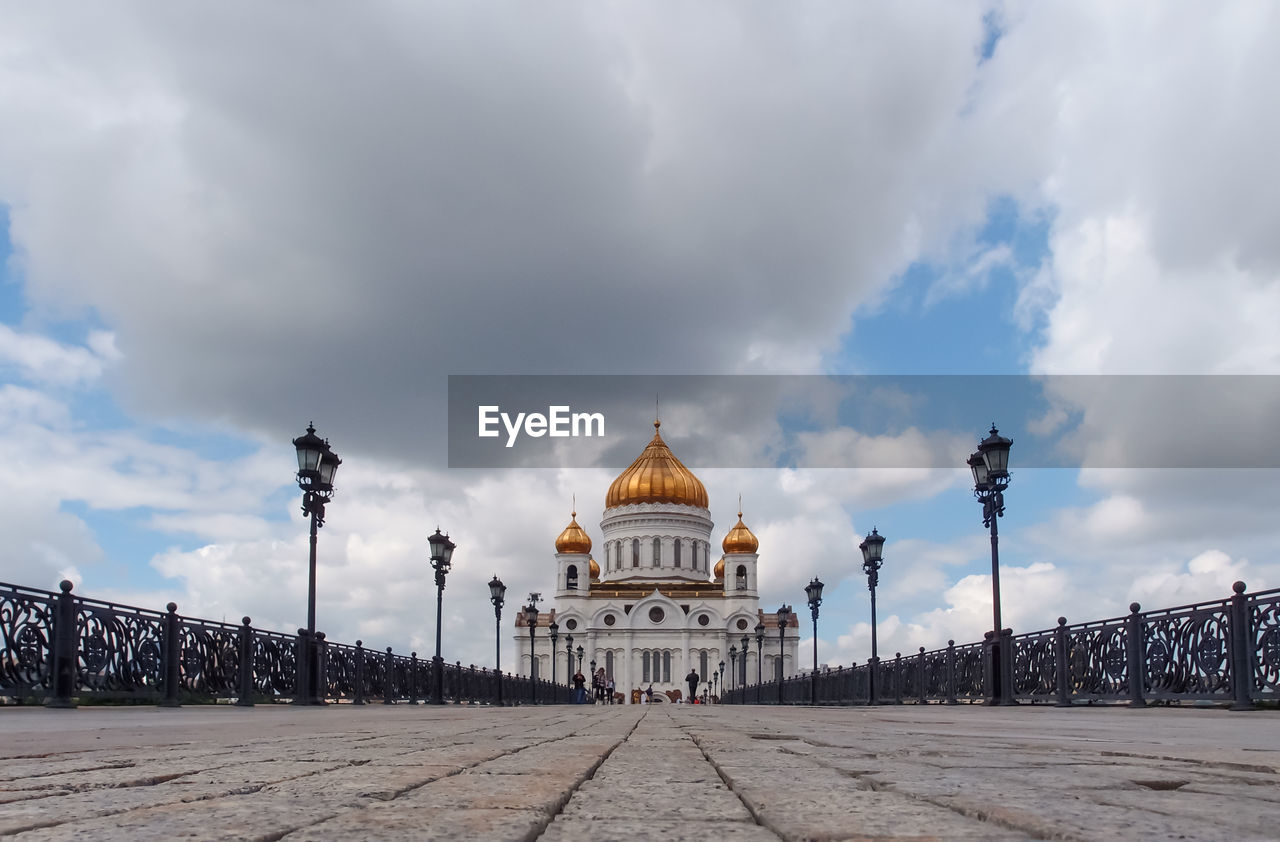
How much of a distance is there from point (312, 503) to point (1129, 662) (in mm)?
12248

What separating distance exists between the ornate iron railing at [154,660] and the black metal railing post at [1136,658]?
11.9 m

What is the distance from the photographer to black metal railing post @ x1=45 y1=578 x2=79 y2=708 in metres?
11.4

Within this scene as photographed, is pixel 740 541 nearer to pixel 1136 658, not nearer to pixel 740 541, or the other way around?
pixel 740 541

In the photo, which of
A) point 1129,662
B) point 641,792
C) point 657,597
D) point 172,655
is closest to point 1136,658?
point 1129,662

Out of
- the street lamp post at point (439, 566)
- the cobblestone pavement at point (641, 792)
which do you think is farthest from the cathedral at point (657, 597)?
the cobblestone pavement at point (641, 792)

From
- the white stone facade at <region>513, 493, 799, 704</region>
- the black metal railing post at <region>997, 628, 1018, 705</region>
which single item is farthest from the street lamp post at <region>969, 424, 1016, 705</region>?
the white stone facade at <region>513, 493, 799, 704</region>

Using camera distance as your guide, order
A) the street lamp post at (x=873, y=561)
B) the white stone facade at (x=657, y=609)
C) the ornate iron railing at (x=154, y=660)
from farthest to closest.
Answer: the white stone facade at (x=657, y=609)
the street lamp post at (x=873, y=561)
the ornate iron railing at (x=154, y=660)

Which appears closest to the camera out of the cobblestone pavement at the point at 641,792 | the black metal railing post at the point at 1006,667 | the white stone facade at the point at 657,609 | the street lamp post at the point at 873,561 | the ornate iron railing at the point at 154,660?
the cobblestone pavement at the point at 641,792

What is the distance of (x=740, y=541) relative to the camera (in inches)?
3821

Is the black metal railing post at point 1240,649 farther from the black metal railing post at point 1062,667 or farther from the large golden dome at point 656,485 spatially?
the large golden dome at point 656,485

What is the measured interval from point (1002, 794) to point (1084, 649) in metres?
13.9

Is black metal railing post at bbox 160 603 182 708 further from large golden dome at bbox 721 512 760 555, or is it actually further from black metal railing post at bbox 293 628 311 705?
large golden dome at bbox 721 512 760 555

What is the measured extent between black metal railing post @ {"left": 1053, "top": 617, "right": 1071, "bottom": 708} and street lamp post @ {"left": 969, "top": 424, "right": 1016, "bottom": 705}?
64.5 inches

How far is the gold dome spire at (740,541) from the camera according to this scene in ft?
318
